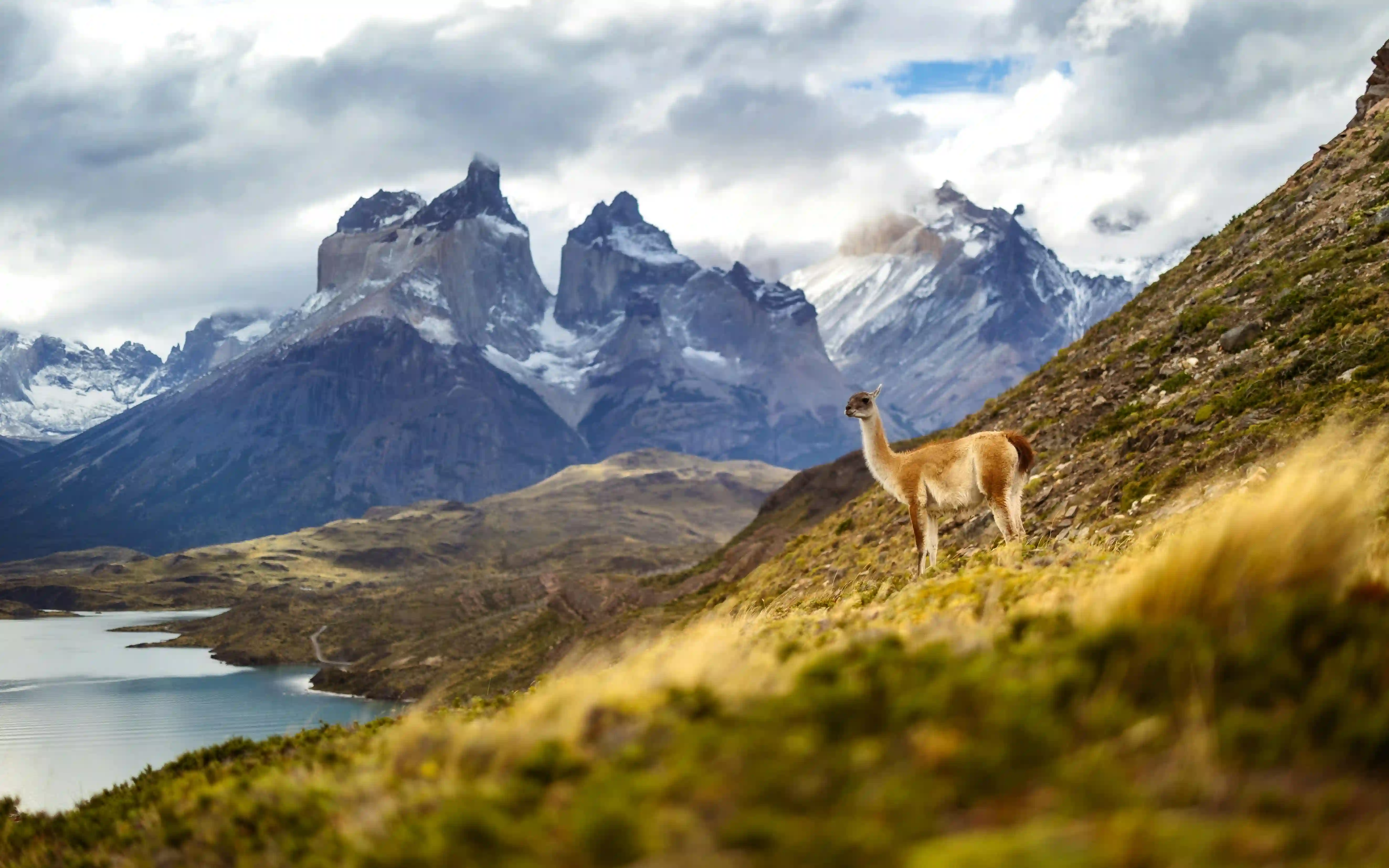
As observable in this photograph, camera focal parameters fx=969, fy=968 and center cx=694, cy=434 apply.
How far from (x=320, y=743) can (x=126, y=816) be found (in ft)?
7.03

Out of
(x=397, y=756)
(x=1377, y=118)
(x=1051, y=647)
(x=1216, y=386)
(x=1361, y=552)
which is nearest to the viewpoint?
(x=1051, y=647)

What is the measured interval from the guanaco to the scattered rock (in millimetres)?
11326

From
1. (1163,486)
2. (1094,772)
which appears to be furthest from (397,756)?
(1163,486)

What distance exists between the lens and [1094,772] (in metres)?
5.41

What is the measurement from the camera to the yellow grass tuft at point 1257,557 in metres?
7.42

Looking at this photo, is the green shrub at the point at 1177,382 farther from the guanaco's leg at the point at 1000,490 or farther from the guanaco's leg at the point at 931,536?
the guanaco's leg at the point at 931,536

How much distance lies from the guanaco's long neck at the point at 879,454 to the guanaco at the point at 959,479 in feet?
A: 0.08

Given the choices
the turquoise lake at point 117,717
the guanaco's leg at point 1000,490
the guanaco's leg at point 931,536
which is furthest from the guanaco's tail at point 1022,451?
the turquoise lake at point 117,717

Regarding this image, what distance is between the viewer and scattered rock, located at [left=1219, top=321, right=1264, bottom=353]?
28594 millimetres

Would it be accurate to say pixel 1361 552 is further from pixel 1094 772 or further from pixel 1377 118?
pixel 1377 118

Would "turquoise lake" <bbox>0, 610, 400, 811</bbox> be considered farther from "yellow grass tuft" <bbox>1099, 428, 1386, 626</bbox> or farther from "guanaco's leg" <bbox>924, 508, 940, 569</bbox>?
"yellow grass tuft" <bbox>1099, 428, 1386, 626</bbox>

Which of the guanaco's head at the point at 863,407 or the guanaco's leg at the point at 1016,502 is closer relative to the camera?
the guanaco's leg at the point at 1016,502

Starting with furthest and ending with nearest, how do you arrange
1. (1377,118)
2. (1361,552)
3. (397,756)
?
(1377,118), (1361,552), (397,756)

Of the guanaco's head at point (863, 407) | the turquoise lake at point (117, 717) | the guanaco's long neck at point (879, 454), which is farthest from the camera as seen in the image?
the turquoise lake at point (117, 717)
